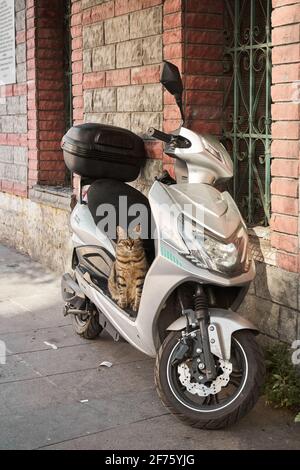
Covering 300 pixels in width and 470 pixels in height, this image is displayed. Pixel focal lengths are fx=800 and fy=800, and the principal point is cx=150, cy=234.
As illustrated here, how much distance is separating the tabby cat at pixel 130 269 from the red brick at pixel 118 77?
2.11 meters

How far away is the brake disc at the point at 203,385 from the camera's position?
13.4ft

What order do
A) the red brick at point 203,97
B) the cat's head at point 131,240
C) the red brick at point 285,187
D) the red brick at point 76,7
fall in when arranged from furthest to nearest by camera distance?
1. the red brick at point 76,7
2. the red brick at point 203,97
3. the cat's head at point 131,240
4. the red brick at point 285,187

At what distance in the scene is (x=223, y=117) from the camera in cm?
581

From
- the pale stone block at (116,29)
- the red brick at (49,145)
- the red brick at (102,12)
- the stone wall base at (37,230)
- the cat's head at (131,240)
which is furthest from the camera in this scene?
the red brick at (49,145)

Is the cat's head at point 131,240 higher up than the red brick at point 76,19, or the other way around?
the red brick at point 76,19

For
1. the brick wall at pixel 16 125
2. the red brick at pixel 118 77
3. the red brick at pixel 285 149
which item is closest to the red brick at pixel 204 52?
the red brick at pixel 118 77

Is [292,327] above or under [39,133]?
under

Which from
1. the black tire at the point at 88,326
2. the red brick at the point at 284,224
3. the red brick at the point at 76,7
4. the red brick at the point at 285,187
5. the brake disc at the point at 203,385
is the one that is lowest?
the black tire at the point at 88,326

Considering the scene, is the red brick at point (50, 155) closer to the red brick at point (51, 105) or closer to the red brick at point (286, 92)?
the red brick at point (51, 105)

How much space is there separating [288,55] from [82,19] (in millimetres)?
3146

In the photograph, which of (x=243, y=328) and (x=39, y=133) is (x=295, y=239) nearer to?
(x=243, y=328)

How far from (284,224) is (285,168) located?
33 cm

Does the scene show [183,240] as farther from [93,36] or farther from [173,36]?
[93,36]
